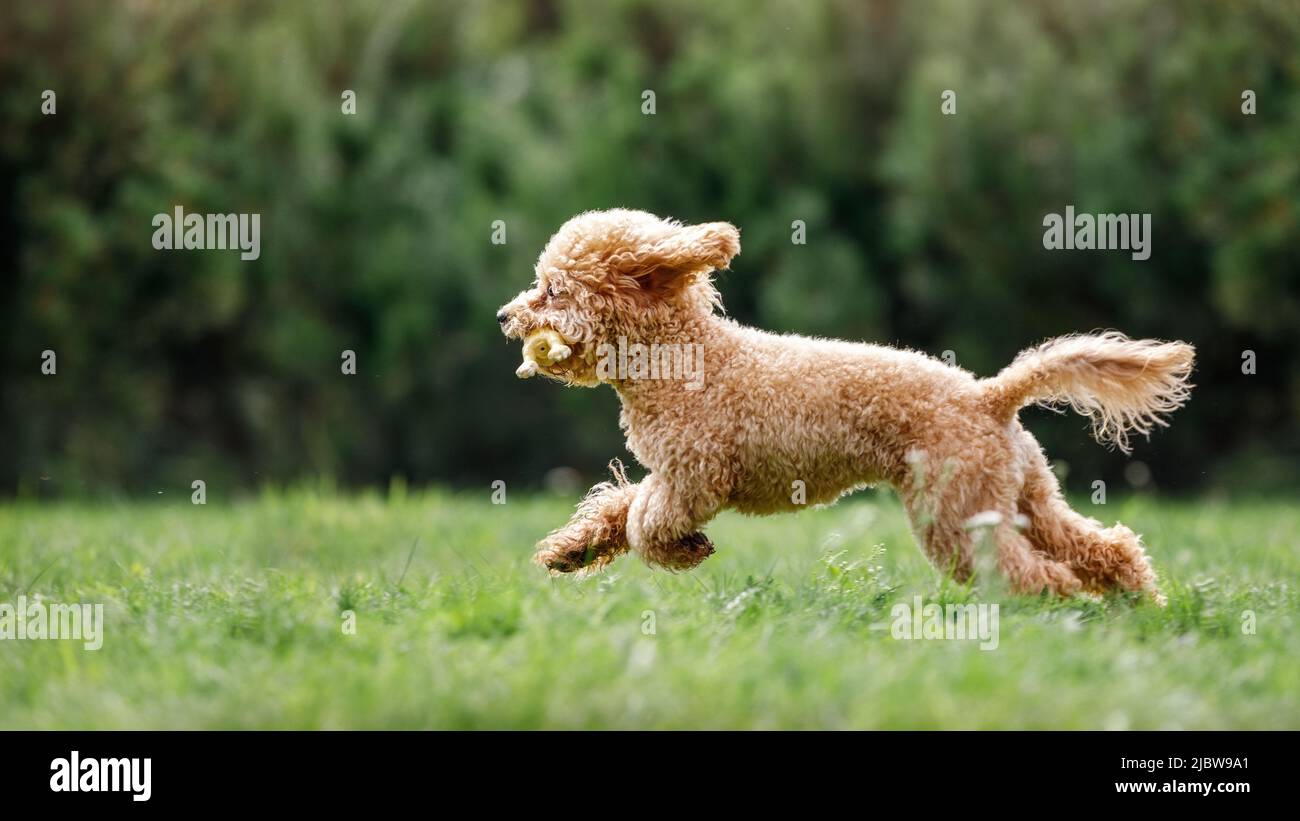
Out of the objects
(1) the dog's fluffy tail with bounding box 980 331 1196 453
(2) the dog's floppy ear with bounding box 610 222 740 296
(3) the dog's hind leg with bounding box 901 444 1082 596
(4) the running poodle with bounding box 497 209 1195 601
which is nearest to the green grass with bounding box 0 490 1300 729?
(3) the dog's hind leg with bounding box 901 444 1082 596

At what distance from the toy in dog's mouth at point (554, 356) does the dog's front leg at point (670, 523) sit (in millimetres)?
462

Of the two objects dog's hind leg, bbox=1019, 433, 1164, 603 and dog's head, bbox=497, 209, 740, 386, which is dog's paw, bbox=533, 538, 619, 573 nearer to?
dog's head, bbox=497, 209, 740, 386

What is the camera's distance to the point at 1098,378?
4703 mm

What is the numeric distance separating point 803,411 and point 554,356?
2.85 ft

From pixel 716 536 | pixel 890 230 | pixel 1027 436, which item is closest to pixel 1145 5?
pixel 890 230

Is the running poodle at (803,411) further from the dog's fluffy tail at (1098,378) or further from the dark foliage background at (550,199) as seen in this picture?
the dark foliage background at (550,199)

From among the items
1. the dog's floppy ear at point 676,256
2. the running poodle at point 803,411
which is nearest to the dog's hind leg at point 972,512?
the running poodle at point 803,411

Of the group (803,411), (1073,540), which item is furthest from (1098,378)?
(803,411)

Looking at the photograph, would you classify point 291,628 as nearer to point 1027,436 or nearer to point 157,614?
point 157,614

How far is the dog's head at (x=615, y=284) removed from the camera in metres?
4.85

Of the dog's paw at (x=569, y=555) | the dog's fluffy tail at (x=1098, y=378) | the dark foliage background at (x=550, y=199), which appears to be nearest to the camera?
the dog's fluffy tail at (x=1098, y=378)

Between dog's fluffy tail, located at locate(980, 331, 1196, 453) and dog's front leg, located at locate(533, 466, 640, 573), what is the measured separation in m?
1.36

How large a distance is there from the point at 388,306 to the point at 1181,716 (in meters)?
11.3

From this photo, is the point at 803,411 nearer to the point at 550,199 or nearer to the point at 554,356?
the point at 554,356
